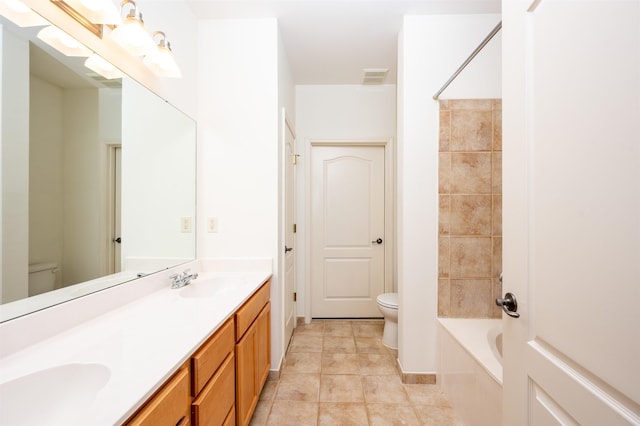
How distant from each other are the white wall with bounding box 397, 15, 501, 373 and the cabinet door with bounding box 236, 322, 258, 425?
3.59 ft

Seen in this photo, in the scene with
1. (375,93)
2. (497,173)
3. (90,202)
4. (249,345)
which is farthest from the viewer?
(375,93)

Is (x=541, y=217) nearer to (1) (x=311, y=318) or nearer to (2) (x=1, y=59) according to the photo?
(2) (x=1, y=59)

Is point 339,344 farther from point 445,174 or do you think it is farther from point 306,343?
point 445,174

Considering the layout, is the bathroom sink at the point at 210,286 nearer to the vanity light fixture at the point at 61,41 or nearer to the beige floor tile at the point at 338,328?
the vanity light fixture at the point at 61,41

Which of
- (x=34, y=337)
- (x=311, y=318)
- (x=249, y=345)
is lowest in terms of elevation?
(x=311, y=318)

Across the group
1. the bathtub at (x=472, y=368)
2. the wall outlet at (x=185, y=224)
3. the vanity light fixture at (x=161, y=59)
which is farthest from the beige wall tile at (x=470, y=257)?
the vanity light fixture at (x=161, y=59)

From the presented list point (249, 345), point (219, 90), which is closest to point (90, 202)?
point (249, 345)

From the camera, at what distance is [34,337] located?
85cm

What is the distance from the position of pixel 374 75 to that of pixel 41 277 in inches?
115

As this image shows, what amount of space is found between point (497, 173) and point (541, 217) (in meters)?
1.33

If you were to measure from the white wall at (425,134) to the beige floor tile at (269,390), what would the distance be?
943 mm

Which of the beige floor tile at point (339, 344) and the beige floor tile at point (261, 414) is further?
the beige floor tile at point (339, 344)

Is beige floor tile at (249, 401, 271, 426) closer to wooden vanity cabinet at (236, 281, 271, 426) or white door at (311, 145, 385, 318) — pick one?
wooden vanity cabinet at (236, 281, 271, 426)

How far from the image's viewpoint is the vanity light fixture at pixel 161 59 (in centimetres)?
138
